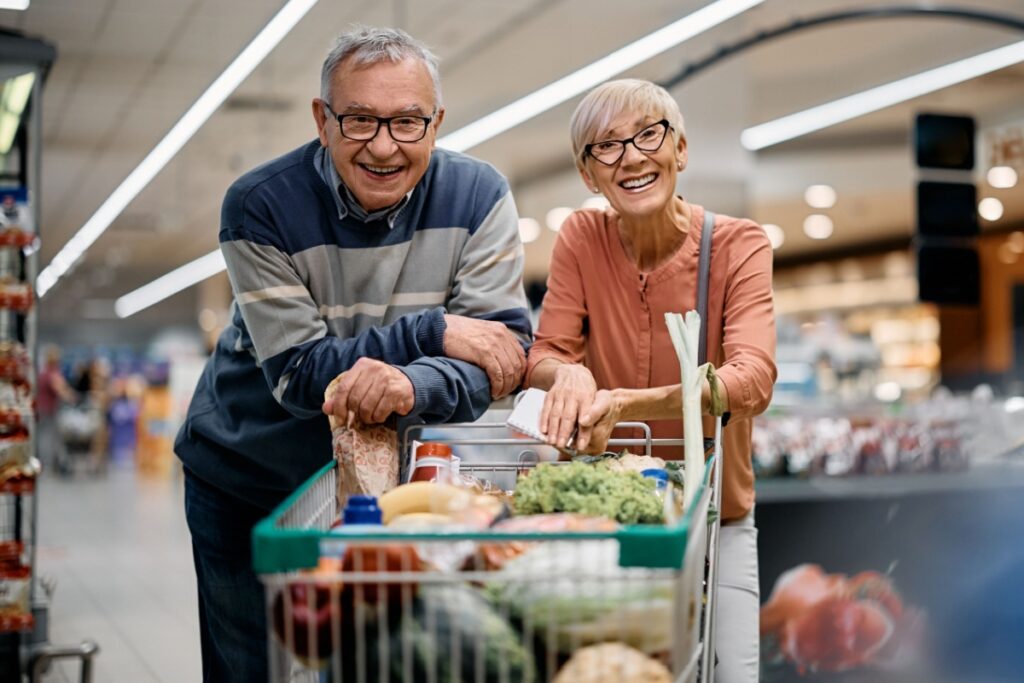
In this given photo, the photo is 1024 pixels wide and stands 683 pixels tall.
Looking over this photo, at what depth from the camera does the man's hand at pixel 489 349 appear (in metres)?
2.04

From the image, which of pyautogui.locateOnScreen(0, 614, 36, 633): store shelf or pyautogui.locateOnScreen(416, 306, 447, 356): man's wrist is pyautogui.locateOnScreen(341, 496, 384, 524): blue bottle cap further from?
pyautogui.locateOnScreen(0, 614, 36, 633): store shelf

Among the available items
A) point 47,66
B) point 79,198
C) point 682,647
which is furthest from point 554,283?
point 79,198

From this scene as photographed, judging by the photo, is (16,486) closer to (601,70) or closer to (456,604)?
→ (456,604)

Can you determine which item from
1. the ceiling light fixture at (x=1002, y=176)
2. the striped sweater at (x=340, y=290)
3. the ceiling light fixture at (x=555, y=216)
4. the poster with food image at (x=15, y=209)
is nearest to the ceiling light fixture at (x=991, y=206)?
the ceiling light fixture at (x=555, y=216)

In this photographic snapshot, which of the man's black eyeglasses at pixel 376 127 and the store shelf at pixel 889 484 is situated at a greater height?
the man's black eyeglasses at pixel 376 127

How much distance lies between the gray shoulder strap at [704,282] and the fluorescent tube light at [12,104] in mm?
3470

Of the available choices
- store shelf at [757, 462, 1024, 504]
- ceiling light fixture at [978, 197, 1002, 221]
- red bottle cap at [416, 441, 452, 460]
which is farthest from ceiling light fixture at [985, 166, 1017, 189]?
ceiling light fixture at [978, 197, 1002, 221]

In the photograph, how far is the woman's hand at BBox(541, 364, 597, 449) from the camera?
1882 millimetres

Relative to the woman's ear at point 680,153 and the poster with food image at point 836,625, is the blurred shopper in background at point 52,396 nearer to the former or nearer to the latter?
the poster with food image at point 836,625

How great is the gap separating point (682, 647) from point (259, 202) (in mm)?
1100

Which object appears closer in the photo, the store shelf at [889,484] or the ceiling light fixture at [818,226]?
the store shelf at [889,484]

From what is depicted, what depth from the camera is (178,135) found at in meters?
11.9

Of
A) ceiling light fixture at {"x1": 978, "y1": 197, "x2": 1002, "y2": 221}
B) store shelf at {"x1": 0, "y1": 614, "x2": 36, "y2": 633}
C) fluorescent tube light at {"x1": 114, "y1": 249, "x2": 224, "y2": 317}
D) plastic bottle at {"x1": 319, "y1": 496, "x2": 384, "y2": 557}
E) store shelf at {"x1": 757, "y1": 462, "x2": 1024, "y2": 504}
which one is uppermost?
fluorescent tube light at {"x1": 114, "y1": 249, "x2": 224, "y2": 317}

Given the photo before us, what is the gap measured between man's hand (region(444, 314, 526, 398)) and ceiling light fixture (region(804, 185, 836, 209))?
48.8 feet
